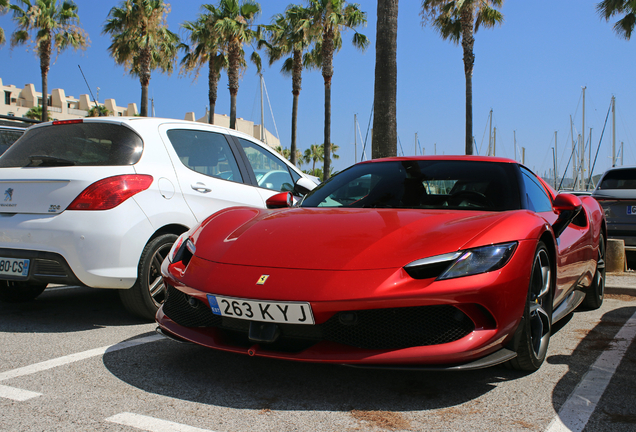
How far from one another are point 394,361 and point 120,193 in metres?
2.39

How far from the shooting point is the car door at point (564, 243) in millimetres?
3543

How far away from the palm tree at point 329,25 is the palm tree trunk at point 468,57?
5622mm

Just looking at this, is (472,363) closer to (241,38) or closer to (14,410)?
(14,410)

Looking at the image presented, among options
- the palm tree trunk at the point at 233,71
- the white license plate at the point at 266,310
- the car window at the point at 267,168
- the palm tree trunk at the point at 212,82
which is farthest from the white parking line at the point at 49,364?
the palm tree trunk at the point at 212,82

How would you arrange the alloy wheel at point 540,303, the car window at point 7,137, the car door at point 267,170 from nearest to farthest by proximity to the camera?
the alloy wheel at point 540,303 → the car door at point 267,170 → the car window at point 7,137

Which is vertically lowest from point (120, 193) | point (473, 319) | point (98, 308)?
point (98, 308)

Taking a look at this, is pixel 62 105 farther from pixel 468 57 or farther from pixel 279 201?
pixel 279 201

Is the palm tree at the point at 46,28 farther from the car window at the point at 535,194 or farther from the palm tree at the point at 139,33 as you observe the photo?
the car window at the point at 535,194

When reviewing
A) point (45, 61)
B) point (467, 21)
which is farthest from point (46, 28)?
point (467, 21)

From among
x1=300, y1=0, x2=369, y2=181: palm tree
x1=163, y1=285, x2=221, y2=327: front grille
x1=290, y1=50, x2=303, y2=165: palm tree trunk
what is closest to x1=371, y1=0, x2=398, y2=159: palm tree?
x1=163, y1=285, x2=221, y2=327: front grille

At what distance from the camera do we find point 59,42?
30.6m

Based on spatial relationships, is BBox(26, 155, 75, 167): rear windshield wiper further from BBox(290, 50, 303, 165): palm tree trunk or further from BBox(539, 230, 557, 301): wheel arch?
BBox(290, 50, 303, 165): palm tree trunk

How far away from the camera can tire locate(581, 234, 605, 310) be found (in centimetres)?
489

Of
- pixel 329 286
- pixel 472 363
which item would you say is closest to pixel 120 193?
pixel 329 286
